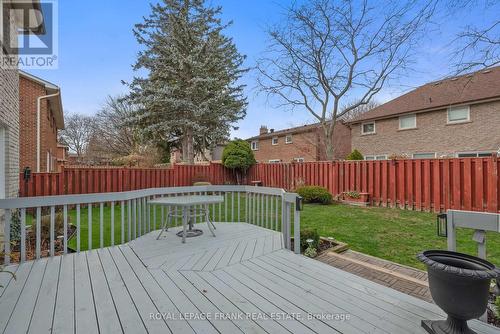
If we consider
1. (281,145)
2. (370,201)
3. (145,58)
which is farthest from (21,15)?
(281,145)

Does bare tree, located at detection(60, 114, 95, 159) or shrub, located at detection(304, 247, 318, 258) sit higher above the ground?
bare tree, located at detection(60, 114, 95, 159)

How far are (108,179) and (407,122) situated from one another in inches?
568

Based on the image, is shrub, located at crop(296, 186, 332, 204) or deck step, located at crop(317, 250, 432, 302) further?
shrub, located at crop(296, 186, 332, 204)

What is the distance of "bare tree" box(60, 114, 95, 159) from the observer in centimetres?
2842

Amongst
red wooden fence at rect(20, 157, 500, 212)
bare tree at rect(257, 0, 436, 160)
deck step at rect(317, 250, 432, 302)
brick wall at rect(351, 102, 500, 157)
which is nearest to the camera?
deck step at rect(317, 250, 432, 302)

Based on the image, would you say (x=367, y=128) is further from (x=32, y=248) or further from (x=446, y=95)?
(x=32, y=248)

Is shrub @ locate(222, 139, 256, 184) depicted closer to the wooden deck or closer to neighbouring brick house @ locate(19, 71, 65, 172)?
neighbouring brick house @ locate(19, 71, 65, 172)

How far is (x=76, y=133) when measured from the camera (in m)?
29.3

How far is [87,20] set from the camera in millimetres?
7645

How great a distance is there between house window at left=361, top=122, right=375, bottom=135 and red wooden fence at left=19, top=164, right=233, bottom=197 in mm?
9235

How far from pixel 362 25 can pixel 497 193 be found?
10675 mm

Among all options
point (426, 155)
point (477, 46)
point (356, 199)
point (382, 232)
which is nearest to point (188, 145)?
point (356, 199)

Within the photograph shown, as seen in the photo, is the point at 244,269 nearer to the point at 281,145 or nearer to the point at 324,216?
the point at 324,216

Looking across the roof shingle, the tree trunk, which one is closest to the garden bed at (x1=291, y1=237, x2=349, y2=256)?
the roof shingle
